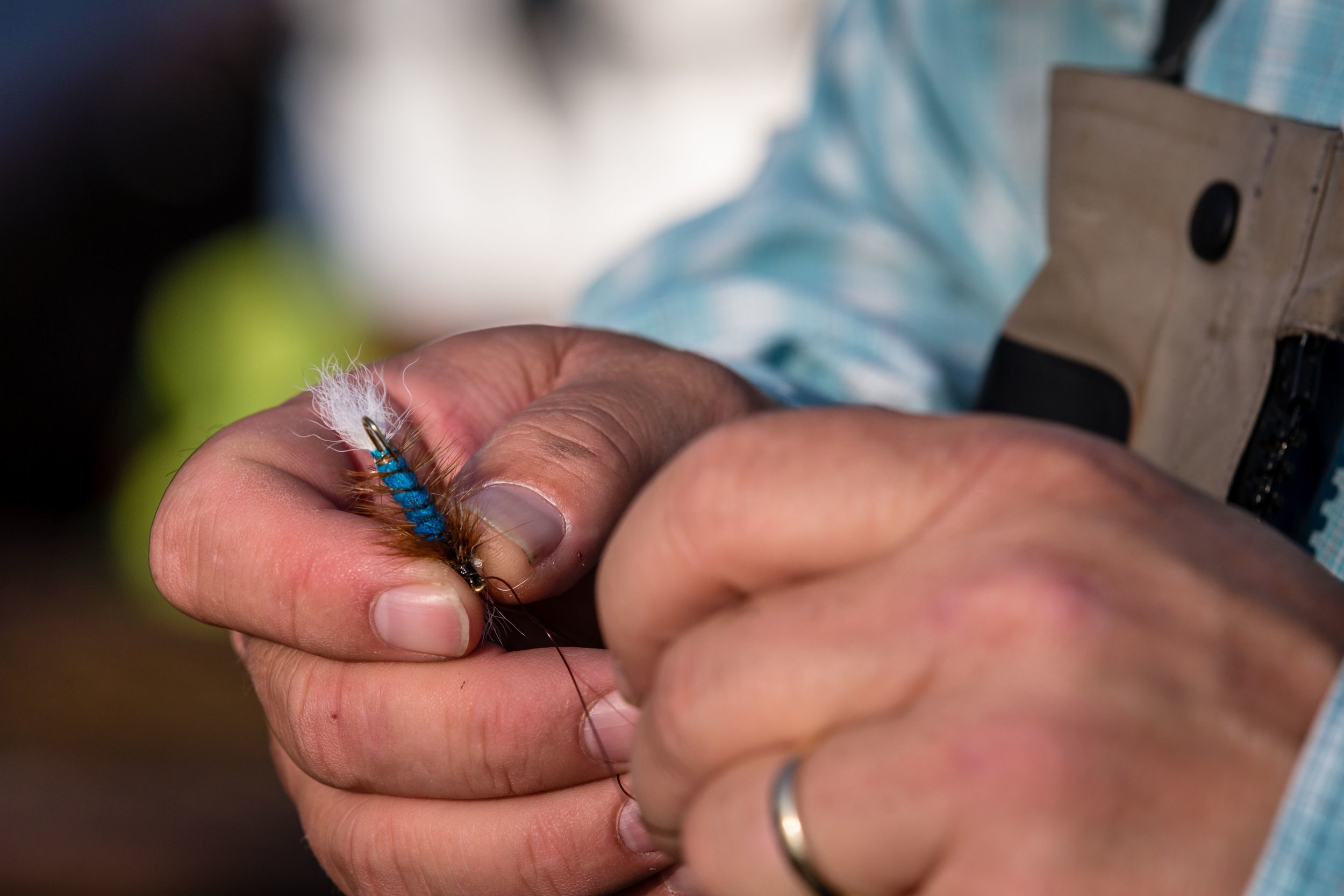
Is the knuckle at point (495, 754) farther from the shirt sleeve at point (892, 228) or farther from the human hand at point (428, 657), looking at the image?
the shirt sleeve at point (892, 228)

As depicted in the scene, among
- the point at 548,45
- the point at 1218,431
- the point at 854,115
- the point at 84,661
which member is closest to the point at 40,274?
the point at 84,661

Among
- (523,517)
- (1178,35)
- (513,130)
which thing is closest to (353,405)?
A: (523,517)

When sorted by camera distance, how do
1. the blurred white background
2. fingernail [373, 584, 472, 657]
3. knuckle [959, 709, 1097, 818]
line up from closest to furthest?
knuckle [959, 709, 1097, 818] < fingernail [373, 584, 472, 657] < the blurred white background

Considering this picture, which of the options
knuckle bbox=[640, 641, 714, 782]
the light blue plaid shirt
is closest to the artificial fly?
knuckle bbox=[640, 641, 714, 782]

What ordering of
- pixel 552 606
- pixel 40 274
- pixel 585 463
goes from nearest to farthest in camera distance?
pixel 585 463 < pixel 552 606 < pixel 40 274

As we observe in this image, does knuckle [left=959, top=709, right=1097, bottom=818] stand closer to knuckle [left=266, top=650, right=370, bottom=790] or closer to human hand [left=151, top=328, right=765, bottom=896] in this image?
human hand [left=151, top=328, right=765, bottom=896]

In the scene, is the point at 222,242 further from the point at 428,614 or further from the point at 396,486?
the point at 428,614

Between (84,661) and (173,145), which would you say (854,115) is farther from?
(173,145)
